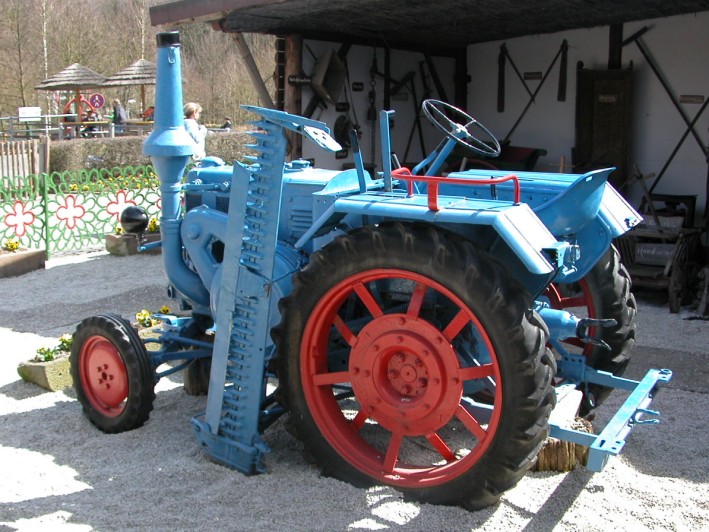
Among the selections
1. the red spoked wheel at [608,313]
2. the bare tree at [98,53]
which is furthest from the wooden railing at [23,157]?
the red spoked wheel at [608,313]

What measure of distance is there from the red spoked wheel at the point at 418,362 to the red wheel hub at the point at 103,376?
1.06m

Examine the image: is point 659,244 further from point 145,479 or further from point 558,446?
point 145,479

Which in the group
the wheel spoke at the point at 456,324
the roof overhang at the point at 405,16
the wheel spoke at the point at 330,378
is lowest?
the wheel spoke at the point at 330,378

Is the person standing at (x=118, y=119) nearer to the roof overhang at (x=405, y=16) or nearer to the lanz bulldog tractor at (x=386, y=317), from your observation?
the roof overhang at (x=405, y=16)

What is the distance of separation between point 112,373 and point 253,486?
1.06m

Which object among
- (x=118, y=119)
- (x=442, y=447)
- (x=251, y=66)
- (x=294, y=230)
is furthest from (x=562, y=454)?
(x=118, y=119)

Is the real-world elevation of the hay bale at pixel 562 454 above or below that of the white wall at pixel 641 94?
below

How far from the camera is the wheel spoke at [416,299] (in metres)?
2.93

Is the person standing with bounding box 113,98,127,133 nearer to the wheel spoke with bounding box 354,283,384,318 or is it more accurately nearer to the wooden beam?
the wooden beam

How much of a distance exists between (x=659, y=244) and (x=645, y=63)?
2229 millimetres

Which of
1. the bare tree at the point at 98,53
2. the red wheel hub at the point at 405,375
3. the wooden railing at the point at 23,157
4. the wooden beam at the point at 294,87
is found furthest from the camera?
the bare tree at the point at 98,53

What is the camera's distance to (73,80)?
24.0m

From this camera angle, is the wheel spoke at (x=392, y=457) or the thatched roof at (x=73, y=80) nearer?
the wheel spoke at (x=392, y=457)

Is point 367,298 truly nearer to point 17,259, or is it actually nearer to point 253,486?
point 253,486
